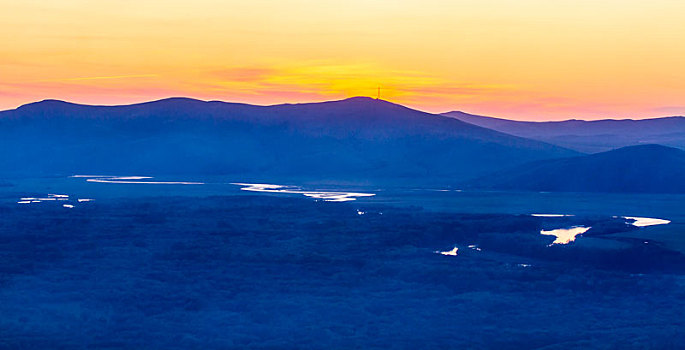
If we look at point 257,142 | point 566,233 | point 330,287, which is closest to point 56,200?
point 566,233

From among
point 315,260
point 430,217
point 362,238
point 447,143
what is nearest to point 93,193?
point 430,217

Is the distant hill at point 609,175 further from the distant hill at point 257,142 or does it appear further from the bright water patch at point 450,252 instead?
the bright water patch at point 450,252

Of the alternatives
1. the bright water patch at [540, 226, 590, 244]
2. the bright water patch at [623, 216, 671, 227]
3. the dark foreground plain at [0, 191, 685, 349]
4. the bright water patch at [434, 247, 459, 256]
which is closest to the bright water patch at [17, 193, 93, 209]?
the dark foreground plain at [0, 191, 685, 349]

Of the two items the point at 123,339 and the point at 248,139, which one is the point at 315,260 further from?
the point at 248,139

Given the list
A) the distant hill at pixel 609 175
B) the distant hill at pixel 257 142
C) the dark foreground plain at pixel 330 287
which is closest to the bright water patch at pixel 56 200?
the dark foreground plain at pixel 330 287

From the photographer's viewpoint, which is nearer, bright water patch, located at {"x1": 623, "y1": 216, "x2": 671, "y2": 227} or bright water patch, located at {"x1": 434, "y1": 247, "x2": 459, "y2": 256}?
bright water patch, located at {"x1": 434, "y1": 247, "x2": 459, "y2": 256}

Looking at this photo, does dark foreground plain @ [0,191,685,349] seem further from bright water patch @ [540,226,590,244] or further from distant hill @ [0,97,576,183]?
distant hill @ [0,97,576,183]
